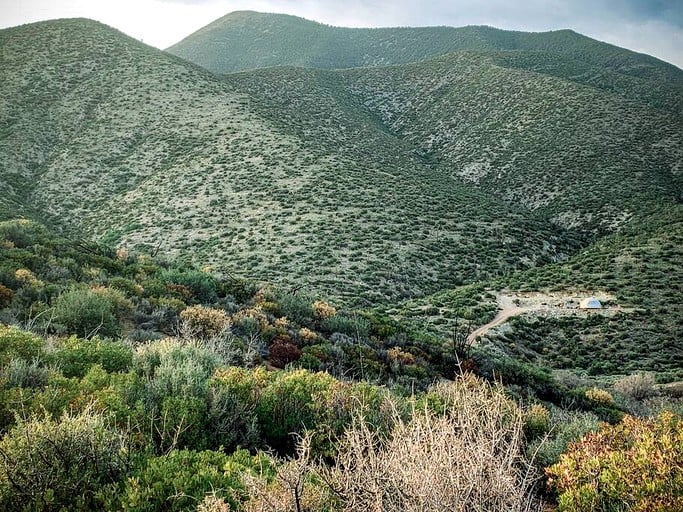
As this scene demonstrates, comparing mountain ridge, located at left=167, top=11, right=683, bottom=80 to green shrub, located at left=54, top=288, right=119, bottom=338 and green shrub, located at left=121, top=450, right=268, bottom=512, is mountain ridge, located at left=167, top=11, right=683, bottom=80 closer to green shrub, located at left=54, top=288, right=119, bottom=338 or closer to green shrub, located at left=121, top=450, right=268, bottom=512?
green shrub, located at left=54, top=288, right=119, bottom=338

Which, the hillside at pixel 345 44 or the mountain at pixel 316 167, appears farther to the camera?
the hillside at pixel 345 44

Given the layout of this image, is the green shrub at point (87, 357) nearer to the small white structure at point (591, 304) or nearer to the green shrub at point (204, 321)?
the green shrub at point (204, 321)

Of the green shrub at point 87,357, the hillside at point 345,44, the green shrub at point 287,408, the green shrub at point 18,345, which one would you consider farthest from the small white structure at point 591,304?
the hillside at point 345,44

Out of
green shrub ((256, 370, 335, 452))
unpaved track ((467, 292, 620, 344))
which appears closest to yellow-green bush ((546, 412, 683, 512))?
green shrub ((256, 370, 335, 452))

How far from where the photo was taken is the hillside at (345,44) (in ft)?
403

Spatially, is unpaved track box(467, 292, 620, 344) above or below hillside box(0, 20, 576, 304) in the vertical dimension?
below

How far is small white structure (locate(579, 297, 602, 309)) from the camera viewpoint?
72.6 feet

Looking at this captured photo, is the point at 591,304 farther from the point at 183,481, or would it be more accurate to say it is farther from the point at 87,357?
the point at 183,481

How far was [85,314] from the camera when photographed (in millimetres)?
8117

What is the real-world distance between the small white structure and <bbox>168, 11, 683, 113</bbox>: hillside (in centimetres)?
10658

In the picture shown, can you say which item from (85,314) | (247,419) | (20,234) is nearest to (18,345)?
(85,314)

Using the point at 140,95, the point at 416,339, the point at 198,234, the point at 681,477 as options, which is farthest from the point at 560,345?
the point at 140,95

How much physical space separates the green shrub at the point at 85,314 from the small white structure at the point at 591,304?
68.3 ft

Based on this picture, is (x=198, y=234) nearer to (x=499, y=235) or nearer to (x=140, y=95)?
(x=499, y=235)
